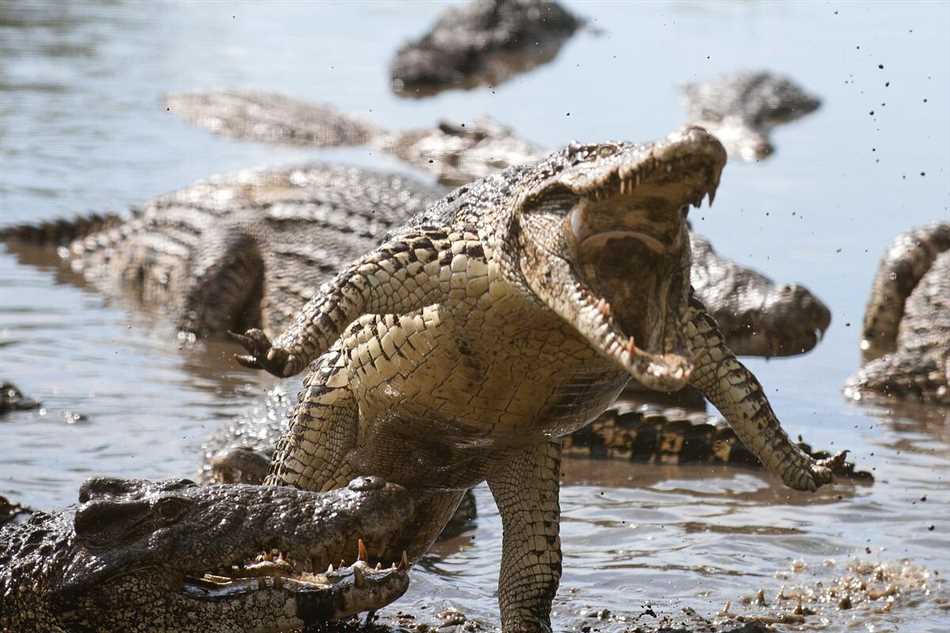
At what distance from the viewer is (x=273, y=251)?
9.75 metres

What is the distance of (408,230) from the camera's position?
4754mm

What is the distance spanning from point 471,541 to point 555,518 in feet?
4.80

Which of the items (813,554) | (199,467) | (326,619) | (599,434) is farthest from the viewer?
(599,434)

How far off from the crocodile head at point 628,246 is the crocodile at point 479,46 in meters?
15.5

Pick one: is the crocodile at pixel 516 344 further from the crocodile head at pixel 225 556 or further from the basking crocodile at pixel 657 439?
the basking crocodile at pixel 657 439

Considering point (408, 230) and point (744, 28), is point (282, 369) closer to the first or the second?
point (408, 230)

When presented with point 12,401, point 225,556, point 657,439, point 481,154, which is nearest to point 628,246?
point 225,556

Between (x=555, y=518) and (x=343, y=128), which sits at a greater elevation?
(x=343, y=128)

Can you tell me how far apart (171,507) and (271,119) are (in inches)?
484

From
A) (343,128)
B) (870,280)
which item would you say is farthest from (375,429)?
(343,128)

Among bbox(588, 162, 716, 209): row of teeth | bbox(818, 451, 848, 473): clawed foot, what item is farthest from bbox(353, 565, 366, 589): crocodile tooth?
bbox(818, 451, 848, 473): clawed foot

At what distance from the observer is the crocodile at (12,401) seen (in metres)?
7.54

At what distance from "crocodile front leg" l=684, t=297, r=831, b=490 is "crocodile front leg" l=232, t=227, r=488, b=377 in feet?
2.50

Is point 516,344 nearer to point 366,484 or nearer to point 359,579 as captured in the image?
point 366,484
